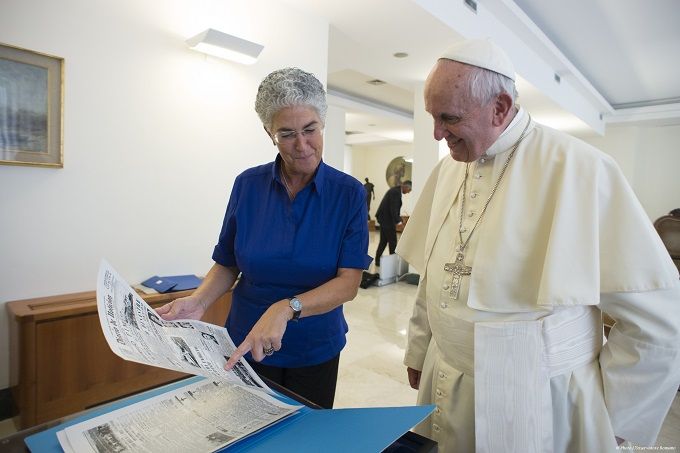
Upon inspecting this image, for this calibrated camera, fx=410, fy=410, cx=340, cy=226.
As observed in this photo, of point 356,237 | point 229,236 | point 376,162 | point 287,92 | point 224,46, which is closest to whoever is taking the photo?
point 287,92

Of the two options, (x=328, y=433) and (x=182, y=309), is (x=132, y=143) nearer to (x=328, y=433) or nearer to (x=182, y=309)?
(x=182, y=309)

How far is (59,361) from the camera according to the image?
215cm

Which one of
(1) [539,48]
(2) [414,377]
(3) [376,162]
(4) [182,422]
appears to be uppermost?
(1) [539,48]

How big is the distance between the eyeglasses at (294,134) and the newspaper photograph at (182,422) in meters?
0.66

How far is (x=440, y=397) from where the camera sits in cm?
115

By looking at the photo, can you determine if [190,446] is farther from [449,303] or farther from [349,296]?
[449,303]

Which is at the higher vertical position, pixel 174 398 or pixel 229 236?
pixel 229 236

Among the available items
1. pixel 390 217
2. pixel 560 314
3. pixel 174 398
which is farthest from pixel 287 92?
pixel 390 217

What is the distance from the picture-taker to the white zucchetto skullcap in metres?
0.97

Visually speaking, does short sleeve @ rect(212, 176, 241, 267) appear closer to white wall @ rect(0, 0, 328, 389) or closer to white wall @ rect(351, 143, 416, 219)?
white wall @ rect(0, 0, 328, 389)

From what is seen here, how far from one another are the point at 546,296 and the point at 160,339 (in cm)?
82

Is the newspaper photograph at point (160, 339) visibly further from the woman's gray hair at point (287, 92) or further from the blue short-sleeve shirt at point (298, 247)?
the woman's gray hair at point (287, 92)

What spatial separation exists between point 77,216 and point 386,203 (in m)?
5.60

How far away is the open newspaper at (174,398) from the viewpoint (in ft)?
2.23
